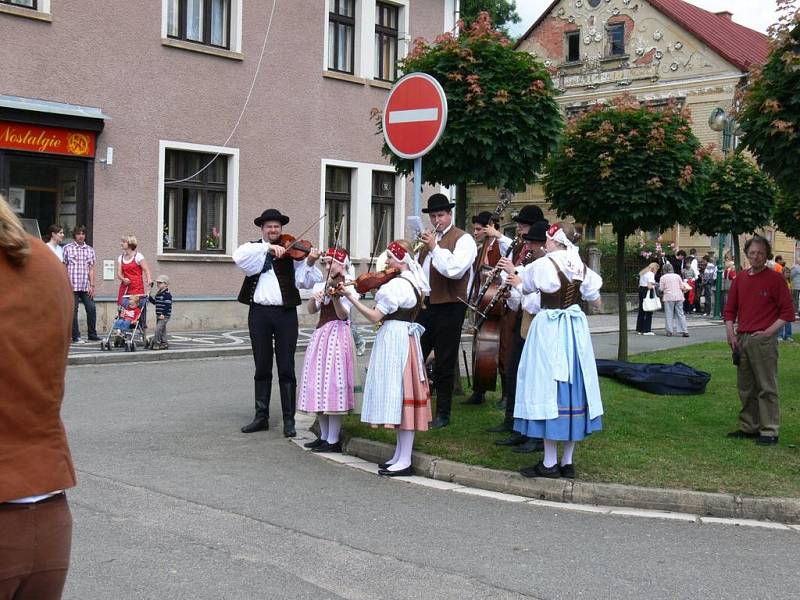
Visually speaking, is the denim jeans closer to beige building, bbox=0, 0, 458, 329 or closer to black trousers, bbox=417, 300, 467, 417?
beige building, bbox=0, 0, 458, 329

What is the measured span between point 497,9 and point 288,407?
4024 cm

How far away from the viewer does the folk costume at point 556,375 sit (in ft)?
23.5

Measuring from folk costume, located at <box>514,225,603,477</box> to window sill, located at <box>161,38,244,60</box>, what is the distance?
13783mm

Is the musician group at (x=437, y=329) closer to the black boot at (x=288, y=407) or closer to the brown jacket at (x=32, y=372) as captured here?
the black boot at (x=288, y=407)

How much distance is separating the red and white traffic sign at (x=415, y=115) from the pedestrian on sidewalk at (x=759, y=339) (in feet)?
10.3

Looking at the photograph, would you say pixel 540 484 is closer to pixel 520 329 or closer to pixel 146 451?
pixel 520 329

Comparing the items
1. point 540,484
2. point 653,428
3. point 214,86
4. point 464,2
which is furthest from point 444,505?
point 464,2

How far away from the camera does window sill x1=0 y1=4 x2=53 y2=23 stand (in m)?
16.7

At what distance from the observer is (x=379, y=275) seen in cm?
772

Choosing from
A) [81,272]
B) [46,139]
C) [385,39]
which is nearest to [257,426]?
[81,272]

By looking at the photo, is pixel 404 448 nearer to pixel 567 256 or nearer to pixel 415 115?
pixel 567 256

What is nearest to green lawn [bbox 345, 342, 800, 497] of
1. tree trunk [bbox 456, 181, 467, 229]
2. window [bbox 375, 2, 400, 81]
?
tree trunk [bbox 456, 181, 467, 229]

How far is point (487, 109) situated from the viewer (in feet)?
35.6

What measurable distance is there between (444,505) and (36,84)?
1346 cm
